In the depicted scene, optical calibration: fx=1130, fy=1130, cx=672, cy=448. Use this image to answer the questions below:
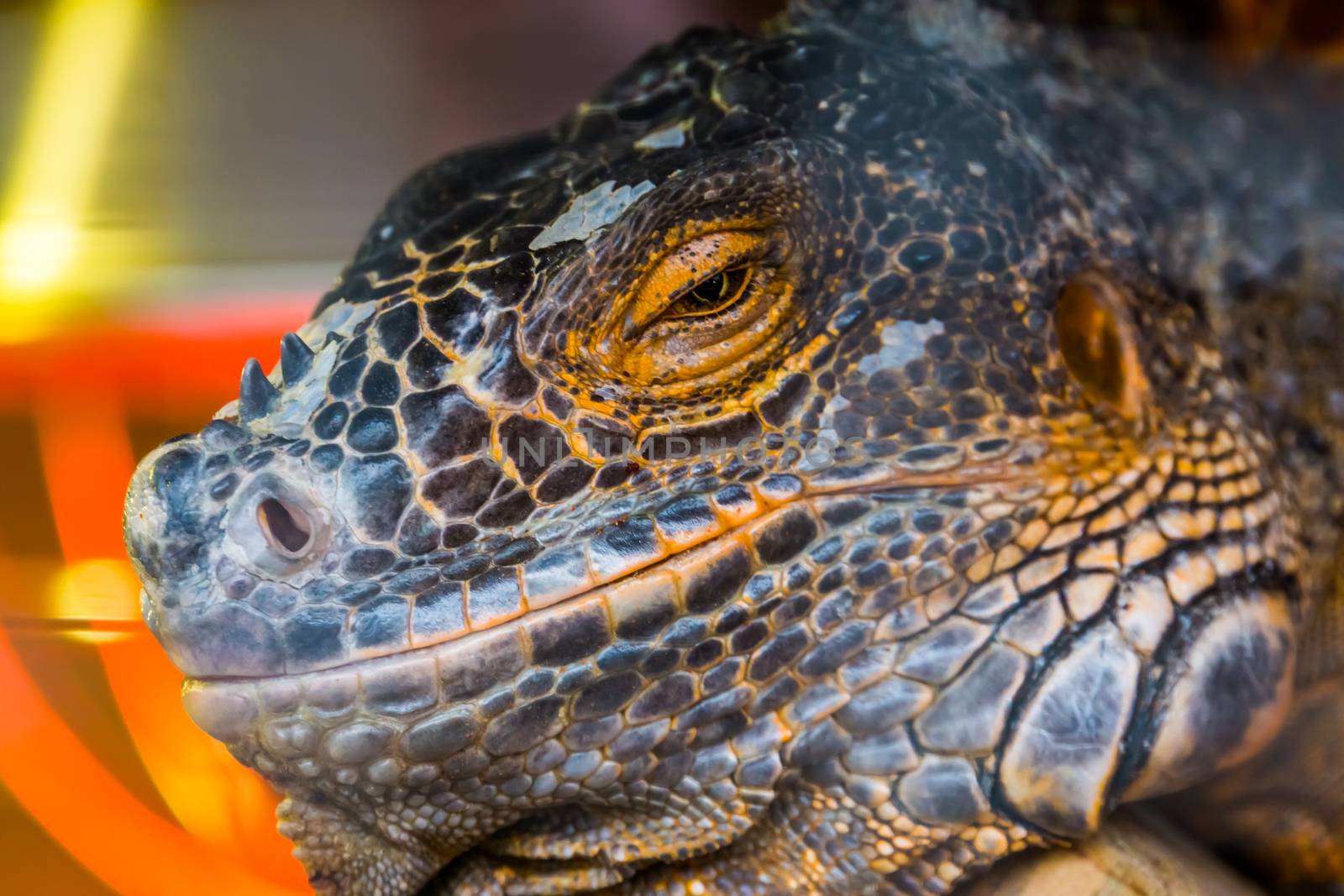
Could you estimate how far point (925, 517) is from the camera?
4.91ft

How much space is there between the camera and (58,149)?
121 inches

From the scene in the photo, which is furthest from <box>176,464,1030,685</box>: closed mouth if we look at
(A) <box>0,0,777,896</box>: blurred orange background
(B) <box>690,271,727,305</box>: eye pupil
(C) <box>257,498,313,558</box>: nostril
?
(A) <box>0,0,777,896</box>: blurred orange background

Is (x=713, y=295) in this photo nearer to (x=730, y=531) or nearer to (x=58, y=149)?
(x=730, y=531)

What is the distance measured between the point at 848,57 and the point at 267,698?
125 cm

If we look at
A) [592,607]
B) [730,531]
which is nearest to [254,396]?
[592,607]

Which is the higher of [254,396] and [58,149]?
[58,149]

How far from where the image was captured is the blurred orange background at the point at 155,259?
2570 millimetres

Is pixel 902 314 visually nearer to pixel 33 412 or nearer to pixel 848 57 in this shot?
pixel 848 57

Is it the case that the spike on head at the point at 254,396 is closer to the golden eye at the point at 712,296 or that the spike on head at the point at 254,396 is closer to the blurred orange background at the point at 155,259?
the golden eye at the point at 712,296

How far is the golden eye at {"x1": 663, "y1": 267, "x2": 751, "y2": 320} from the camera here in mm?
1488

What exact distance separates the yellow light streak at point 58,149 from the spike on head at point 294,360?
1775 millimetres

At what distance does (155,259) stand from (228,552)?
2463mm

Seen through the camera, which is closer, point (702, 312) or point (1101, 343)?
point (702, 312)

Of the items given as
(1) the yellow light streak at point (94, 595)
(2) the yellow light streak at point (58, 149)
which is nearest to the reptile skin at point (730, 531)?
(1) the yellow light streak at point (94, 595)
